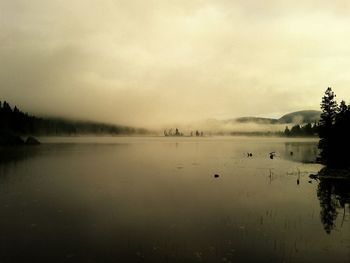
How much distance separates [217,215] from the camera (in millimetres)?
39344

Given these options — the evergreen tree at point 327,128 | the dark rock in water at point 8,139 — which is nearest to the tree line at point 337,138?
the evergreen tree at point 327,128

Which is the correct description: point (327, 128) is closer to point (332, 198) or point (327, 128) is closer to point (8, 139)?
point (332, 198)

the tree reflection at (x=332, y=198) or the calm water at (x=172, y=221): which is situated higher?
the tree reflection at (x=332, y=198)

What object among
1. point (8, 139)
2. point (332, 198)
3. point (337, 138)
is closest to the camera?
point (332, 198)

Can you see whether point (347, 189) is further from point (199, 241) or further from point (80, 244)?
point (80, 244)

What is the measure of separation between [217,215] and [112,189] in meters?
23.2

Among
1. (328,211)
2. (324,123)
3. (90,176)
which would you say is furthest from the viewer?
(324,123)

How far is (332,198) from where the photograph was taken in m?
49.7

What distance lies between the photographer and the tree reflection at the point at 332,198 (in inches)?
1485

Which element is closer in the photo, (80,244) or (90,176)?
(80,244)

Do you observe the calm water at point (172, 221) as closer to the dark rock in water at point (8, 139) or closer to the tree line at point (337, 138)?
the tree line at point (337, 138)

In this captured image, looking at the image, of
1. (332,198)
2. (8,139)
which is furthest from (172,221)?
(8,139)

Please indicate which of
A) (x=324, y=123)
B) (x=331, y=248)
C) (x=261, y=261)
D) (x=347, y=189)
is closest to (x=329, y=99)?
(x=324, y=123)

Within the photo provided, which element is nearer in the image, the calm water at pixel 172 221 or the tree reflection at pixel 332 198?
the calm water at pixel 172 221
